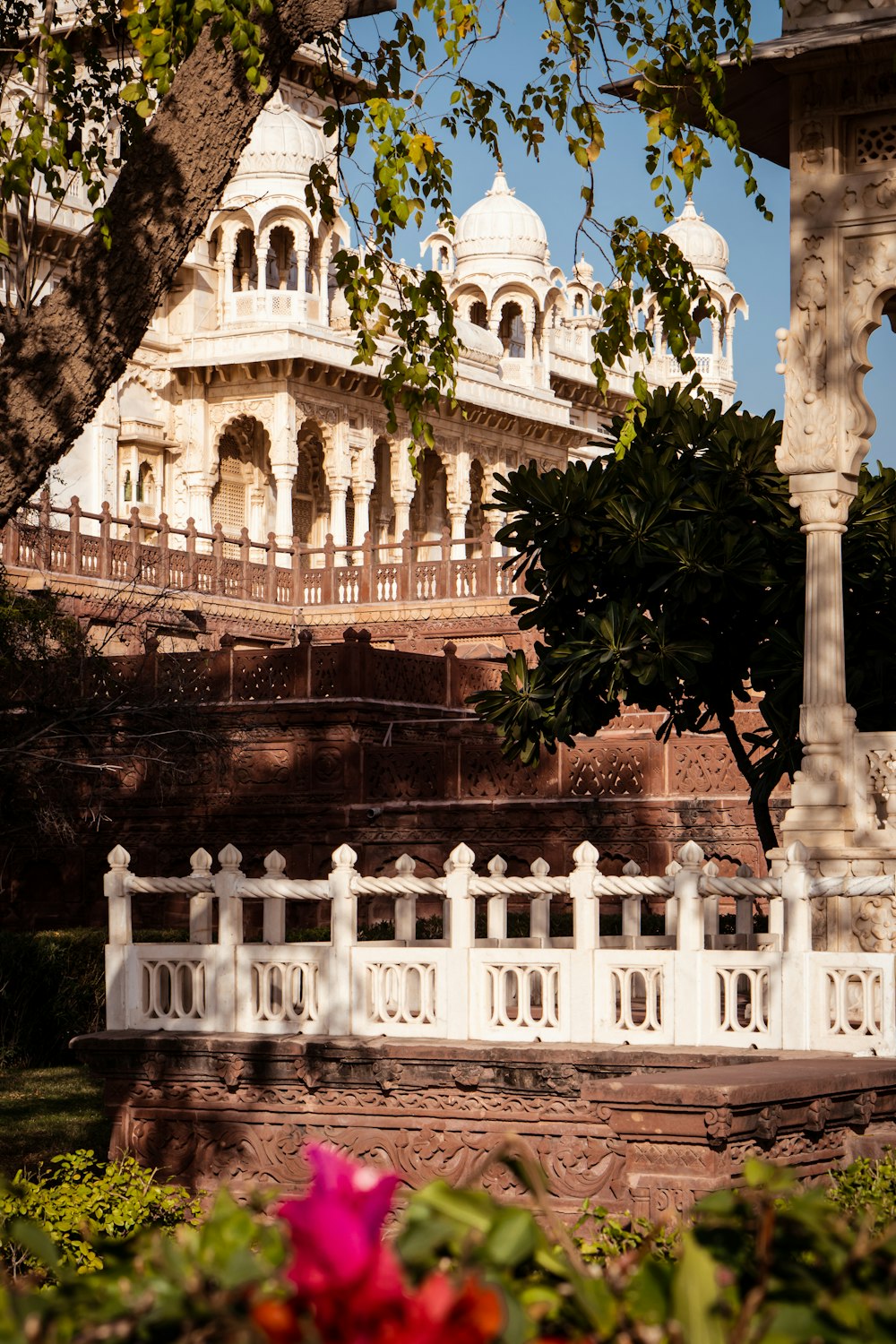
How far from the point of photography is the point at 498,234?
45938 millimetres

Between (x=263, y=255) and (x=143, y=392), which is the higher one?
(x=263, y=255)

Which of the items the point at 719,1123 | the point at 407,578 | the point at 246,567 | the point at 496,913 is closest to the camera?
the point at 719,1123

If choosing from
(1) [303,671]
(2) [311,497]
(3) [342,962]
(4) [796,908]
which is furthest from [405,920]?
(2) [311,497]

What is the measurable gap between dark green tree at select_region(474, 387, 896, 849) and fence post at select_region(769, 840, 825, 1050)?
283 cm

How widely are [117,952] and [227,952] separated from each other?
62 cm

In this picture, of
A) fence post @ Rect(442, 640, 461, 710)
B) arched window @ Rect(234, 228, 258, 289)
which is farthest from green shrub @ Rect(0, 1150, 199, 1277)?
arched window @ Rect(234, 228, 258, 289)

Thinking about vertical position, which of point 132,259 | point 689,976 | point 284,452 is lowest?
point 689,976

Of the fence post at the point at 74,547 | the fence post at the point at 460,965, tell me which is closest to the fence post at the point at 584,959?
the fence post at the point at 460,965

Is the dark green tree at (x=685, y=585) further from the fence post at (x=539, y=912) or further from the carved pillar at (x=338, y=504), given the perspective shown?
the carved pillar at (x=338, y=504)

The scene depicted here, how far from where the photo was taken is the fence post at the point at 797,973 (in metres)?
7.97

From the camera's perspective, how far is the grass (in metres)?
11.1

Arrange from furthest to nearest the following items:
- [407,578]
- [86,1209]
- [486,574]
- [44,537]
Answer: [407,578], [486,574], [44,537], [86,1209]

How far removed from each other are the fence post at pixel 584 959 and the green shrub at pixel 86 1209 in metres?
1.76

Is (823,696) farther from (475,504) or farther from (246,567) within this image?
(475,504)
